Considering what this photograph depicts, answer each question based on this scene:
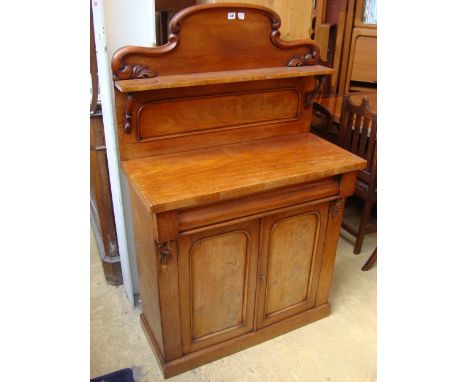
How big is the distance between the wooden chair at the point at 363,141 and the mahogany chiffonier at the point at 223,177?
1.75 ft

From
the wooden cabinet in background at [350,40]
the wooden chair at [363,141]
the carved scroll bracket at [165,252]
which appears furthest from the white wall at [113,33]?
the wooden cabinet in background at [350,40]

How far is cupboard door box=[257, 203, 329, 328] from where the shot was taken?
5.34 feet

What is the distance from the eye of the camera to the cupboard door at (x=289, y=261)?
1.63 m

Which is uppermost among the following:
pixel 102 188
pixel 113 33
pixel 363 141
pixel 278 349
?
pixel 113 33

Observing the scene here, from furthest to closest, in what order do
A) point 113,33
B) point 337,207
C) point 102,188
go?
point 102,188, point 337,207, point 113,33

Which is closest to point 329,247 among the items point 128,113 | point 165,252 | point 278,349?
point 278,349

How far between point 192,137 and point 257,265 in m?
0.57

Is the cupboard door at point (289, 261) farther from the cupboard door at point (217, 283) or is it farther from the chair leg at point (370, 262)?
the chair leg at point (370, 262)

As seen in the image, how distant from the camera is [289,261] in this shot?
1.73 m

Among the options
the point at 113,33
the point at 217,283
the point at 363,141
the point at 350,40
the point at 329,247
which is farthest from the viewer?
the point at 350,40

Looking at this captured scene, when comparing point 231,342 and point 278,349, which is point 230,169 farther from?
point 278,349

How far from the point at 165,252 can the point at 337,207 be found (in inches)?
29.3

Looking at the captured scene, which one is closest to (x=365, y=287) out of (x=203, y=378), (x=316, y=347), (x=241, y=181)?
(x=316, y=347)

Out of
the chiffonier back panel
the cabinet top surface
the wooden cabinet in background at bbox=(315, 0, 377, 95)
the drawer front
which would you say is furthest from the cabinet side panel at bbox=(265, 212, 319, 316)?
the wooden cabinet in background at bbox=(315, 0, 377, 95)
